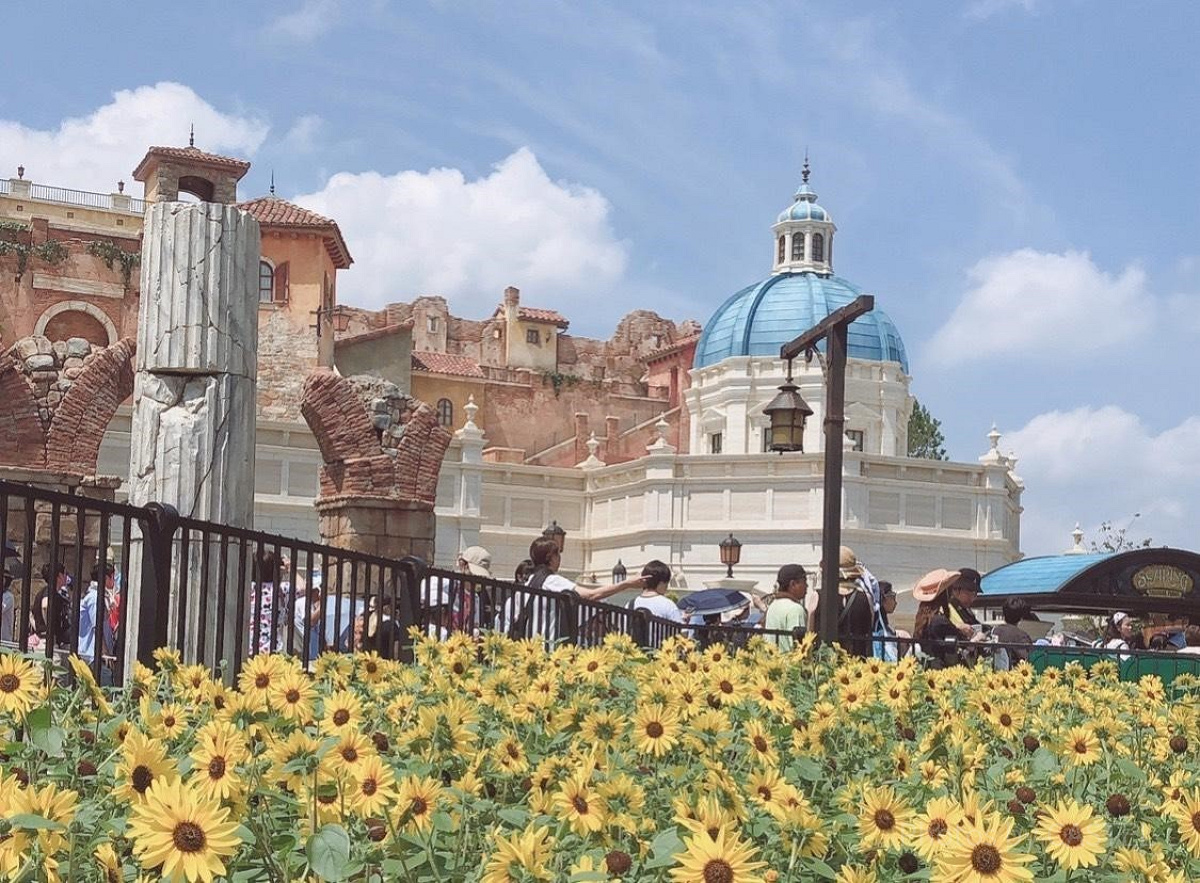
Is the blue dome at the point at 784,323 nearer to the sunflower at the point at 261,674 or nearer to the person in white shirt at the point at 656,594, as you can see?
the person in white shirt at the point at 656,594

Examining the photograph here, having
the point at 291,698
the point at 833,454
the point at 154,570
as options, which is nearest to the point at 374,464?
the point at 833,454

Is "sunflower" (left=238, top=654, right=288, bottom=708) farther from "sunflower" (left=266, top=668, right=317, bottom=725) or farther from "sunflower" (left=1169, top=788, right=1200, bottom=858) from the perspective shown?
"sunflower" (left=1169, top=788, right=1200, bottom=858)

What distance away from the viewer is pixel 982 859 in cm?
215

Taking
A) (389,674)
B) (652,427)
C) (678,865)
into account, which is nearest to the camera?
(678,865)

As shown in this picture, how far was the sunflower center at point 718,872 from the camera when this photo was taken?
2.06m

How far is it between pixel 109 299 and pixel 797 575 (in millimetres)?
34732

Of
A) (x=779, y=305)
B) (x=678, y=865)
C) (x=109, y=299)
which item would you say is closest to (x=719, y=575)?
(x=779, y=305)

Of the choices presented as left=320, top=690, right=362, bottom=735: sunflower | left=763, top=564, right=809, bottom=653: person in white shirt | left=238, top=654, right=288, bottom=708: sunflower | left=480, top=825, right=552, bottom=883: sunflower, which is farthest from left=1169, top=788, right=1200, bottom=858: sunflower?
left=763, top=564, right=809, bottom=653: person in white shirt

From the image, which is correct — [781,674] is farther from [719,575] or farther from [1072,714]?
[719,575]

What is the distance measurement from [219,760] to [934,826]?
121 cm

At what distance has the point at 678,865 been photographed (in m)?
2.40

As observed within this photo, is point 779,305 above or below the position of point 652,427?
above

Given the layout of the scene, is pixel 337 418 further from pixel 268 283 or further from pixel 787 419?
pixel 268 283

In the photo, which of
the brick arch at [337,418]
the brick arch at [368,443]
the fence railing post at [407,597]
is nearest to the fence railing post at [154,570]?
the fence railing post at [407,597]
